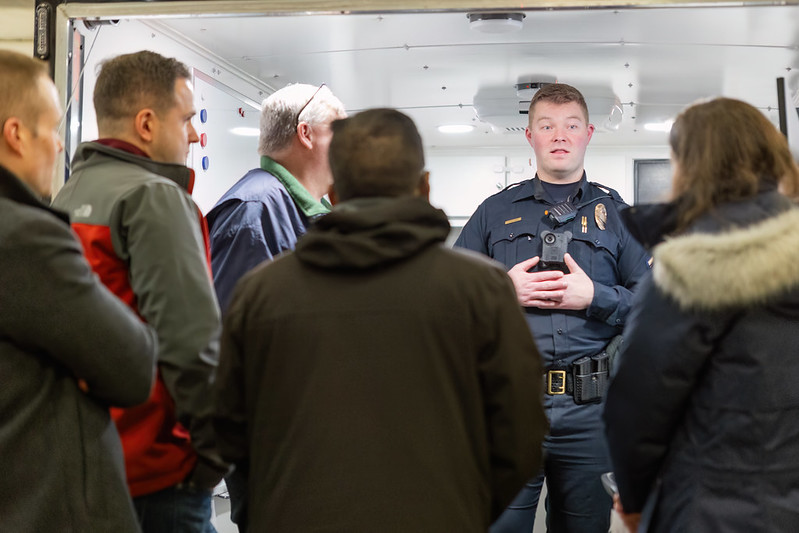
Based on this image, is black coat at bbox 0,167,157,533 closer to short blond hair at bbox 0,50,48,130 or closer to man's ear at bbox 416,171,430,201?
short blond hair at bbox 0,50,48,130

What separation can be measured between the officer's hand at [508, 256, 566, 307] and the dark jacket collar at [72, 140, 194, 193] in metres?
1.38

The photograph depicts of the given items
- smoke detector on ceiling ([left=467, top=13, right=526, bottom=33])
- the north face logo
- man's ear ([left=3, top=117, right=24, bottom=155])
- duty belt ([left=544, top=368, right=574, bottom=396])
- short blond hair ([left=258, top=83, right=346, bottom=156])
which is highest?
smoke detector on ceiling ([left=467, top=13, right=526, bottom=33])

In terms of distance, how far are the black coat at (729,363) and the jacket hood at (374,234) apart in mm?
570

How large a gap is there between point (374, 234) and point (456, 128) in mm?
4545

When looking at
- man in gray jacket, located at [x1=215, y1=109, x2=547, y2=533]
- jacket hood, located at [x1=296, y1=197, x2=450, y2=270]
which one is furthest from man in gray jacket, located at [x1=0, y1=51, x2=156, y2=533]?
jacket hood, located at [x1=296, y1=197, x2=450, y2=270]

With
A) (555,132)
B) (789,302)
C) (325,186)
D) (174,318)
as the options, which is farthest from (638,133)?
(174,318)

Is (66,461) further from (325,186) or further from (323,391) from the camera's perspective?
(325,186)

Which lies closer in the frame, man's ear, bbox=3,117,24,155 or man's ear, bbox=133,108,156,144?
man's ear, bbox=3,117,24,155

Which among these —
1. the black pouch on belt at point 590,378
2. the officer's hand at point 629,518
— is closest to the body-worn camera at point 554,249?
the black pouch on belt at point 590,378

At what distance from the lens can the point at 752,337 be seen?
179 cm

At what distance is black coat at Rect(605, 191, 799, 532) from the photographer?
1.77 metres

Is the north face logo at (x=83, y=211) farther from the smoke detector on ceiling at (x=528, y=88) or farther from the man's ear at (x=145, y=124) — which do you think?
the smoke detector on ceiling at (x=528, y=88)

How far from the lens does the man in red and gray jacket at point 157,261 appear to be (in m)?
1.80

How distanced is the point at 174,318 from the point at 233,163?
259 centimetres
